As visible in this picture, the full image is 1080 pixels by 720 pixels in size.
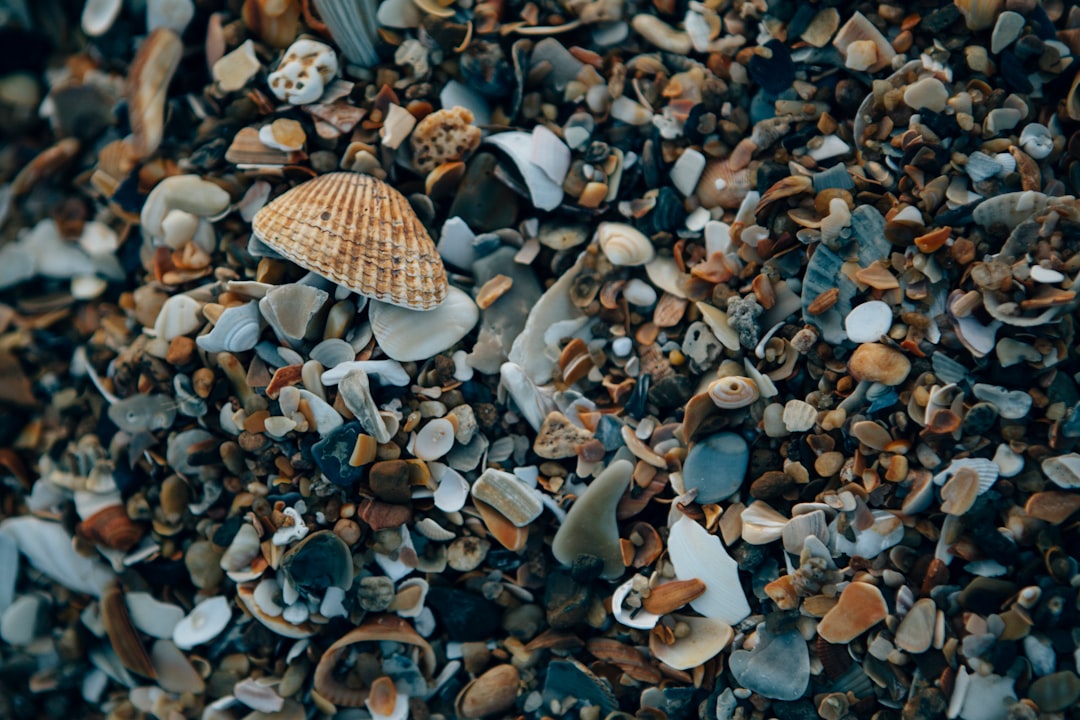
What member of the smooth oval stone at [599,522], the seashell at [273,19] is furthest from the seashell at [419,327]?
the seashell at [273,19]

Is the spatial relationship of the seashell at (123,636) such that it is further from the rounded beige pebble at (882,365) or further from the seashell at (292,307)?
the rounded beige pebble at (882,365)

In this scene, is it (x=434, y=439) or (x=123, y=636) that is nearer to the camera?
(x=434, y=439)

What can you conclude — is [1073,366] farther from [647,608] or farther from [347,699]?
[347,699]

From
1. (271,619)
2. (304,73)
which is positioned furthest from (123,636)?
(304,73)

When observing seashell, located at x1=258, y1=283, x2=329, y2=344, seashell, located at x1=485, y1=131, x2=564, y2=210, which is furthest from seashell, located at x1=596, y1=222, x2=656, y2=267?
seashell, located at x1=258, y1=283, x2=329, y2=344

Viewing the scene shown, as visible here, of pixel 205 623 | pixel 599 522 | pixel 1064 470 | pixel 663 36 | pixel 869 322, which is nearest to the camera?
pixel 1064 470

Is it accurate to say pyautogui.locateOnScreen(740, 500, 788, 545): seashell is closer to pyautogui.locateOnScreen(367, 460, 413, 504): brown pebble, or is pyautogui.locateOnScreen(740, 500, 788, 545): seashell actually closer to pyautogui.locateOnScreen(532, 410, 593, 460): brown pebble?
pyautogui.locateOnScreen(532, 410, 593, 460): brown pebble

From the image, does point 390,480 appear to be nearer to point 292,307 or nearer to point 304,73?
point 292,307
